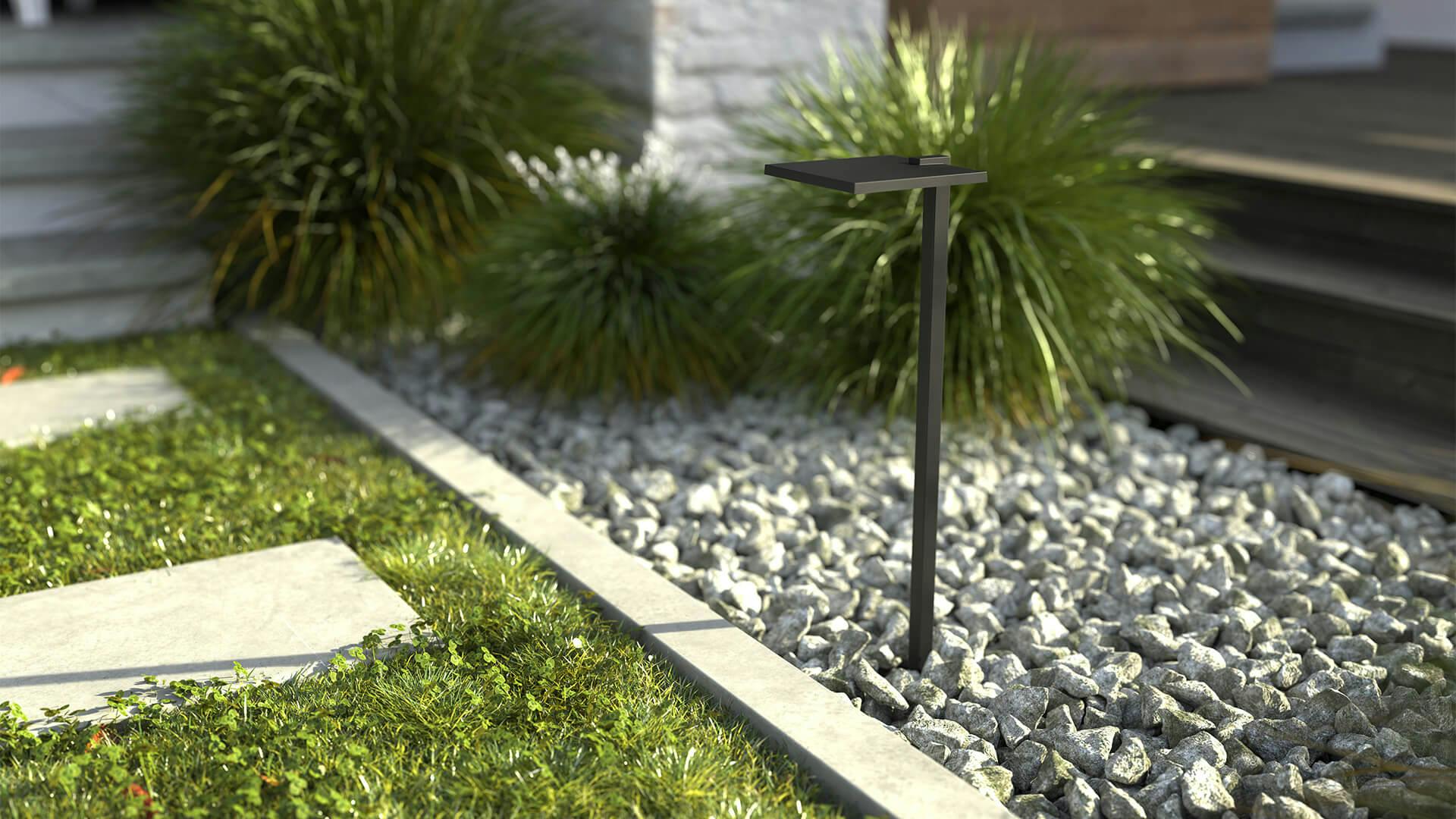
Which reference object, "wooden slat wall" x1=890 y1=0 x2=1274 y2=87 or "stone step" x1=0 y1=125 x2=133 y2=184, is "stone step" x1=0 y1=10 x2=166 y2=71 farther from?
"wooden slat wall" x1=890 y1=0 x2=1274 y2=87

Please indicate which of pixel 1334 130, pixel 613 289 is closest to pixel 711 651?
pixel 613 289

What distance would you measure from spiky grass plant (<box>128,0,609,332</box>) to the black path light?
6.25 ft

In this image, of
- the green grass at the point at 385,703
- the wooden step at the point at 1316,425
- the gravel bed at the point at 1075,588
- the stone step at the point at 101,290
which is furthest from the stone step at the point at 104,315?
the wooden step at the point at 1316,425

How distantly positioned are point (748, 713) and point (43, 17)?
12.5 ft

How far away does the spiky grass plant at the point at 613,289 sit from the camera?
124 inches

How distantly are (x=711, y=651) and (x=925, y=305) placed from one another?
0.60 m

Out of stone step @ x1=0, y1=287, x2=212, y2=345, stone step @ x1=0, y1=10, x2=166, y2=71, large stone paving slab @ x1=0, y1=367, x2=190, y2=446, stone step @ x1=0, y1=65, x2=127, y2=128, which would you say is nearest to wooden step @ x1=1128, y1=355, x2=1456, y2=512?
large stone paving slab @ x1=0, y1=367, x2=190, y2=446

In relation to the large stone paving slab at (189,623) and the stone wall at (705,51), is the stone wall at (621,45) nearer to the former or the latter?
the stone wall at (705,51)

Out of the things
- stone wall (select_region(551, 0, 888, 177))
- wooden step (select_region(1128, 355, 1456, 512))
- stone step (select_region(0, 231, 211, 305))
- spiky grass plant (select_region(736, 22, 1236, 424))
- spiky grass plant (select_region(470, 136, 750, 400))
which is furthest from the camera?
stone wall (select_region(551, 0, 888, 177))

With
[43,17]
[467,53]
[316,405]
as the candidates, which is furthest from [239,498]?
[43,17]

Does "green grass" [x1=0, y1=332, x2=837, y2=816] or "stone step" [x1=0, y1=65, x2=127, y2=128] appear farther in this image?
"stone step" [x1=0, y1=65, x2=127, y2=128]

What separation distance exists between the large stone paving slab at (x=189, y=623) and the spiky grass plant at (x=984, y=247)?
126 cm

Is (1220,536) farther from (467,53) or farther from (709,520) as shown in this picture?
(467,53)

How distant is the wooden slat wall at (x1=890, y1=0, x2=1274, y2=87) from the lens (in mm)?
4957
